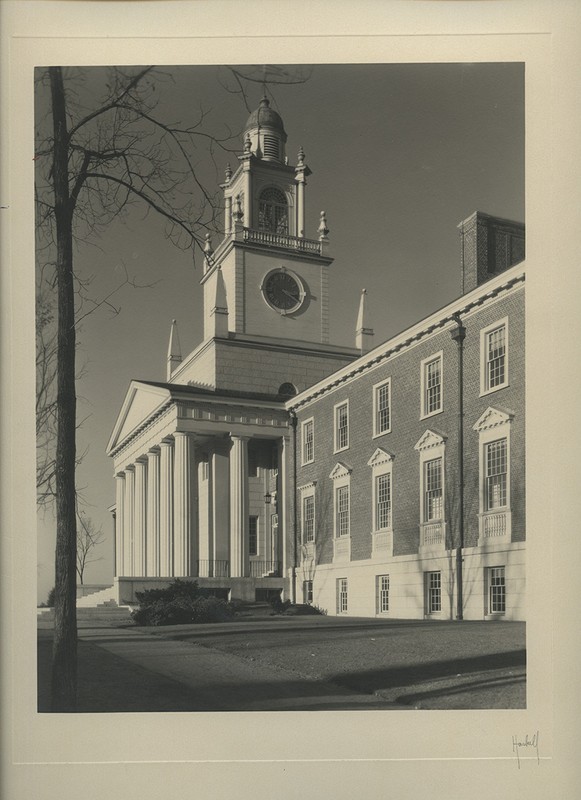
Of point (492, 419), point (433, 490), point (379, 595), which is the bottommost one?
point (379, 595)

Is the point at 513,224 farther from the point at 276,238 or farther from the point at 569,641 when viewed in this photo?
the point at 276,238

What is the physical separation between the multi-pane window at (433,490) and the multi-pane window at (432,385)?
1284 mm

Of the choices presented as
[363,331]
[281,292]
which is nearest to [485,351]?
[363,331]

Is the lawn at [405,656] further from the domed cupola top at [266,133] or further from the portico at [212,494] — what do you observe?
the domed cupola top at [266,133]

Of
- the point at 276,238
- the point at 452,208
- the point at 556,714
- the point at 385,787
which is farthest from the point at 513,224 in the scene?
the point at 276,238

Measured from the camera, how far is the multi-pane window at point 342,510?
2286 centimetres

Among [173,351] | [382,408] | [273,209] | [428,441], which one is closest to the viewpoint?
[173,351]

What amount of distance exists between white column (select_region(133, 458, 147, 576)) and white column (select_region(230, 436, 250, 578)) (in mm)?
2498

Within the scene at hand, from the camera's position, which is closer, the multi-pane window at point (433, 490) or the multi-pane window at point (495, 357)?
the multi-pane window at point (495, 357)

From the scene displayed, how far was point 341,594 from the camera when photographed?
2300 centimetres

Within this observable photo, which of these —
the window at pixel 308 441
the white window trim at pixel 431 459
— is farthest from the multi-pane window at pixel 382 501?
the window at pixel 308 441

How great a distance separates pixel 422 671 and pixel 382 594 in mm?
9455
